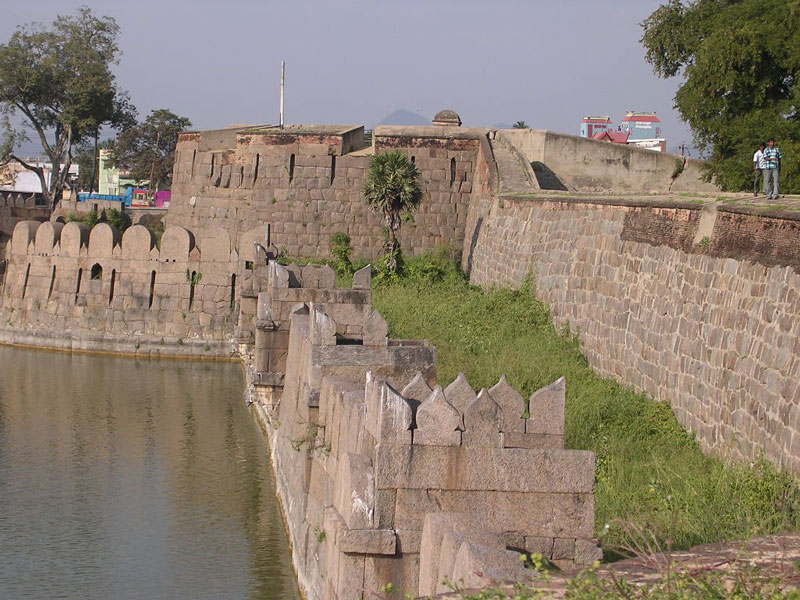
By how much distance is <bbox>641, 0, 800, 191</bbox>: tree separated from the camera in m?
26.7

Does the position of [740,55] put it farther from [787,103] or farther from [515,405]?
[515,405]

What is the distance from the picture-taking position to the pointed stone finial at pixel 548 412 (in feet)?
25.4

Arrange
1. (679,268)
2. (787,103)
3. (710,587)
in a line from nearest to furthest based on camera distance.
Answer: (710,587) → (679,268) → (787,103)

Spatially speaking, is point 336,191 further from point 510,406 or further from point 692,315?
point 510,406

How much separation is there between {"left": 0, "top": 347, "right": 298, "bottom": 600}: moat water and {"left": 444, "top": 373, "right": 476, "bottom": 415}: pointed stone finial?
595 cm

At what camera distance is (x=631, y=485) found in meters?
11.2

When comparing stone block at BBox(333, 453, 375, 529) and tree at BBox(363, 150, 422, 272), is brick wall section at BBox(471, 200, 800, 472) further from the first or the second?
tree at BBox(363, 150, 422, 272)

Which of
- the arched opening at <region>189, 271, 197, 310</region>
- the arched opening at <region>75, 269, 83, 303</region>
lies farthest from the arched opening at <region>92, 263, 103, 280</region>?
the arched opening at <region>189, 271, 197, 310</region>

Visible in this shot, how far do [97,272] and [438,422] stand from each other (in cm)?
2645

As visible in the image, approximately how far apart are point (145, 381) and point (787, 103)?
15.3 meters

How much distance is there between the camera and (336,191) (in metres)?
33.7

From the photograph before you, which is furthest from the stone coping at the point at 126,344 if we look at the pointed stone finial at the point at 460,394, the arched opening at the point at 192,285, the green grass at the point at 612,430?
the pointed stone finial at the point at 460,394

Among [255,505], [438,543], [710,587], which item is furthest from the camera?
[255,505]

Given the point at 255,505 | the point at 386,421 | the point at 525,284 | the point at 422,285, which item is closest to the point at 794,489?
the point at 386,421
